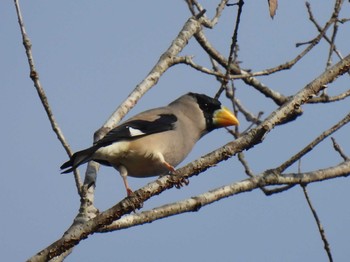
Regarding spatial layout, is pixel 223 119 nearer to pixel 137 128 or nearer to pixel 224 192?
pixel 137 128

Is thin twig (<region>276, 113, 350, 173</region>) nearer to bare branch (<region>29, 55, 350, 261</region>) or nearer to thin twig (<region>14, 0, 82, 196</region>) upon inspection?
bare branch (<region>29, 55, 350, 261</region>)

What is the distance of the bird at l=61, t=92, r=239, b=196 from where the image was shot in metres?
5.42

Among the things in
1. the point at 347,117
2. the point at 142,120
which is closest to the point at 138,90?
the point at 142,120

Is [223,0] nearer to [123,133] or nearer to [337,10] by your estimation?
[337,10]

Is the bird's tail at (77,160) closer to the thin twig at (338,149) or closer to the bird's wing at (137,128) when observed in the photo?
the bird's wing at (137,128)

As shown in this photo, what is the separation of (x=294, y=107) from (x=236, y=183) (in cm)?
74

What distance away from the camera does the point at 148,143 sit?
5.82m

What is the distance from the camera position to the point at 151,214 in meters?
4.34

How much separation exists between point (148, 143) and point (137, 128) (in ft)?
0.48

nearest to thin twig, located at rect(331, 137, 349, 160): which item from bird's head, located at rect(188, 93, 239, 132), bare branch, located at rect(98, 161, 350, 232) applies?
bare branch, located at rect(98, 161, 350, 232)

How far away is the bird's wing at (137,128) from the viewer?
17.9 feet

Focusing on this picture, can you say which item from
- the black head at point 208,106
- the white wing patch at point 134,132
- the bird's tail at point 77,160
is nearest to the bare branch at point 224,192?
the bird's tail at point 77,160

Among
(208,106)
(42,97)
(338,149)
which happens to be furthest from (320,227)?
(208,106)

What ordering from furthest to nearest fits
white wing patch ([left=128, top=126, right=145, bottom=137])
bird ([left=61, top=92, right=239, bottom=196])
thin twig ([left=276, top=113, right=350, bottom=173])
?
white wing patch ([left=128, top=126, right=145, bottom=137]) → bird ([left=61, top=92, right=239, bottom=196]) → thin twig ([left=276, top=113, right=350, bottom=173])
